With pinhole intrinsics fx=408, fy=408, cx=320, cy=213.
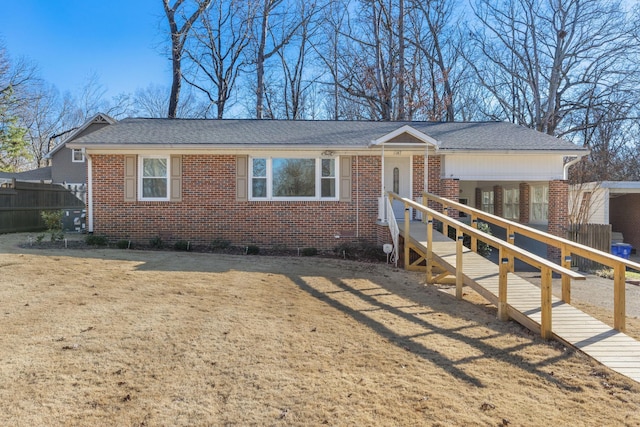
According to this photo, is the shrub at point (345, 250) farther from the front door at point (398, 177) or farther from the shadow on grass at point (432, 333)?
the shadow on grass at point (432, 333)

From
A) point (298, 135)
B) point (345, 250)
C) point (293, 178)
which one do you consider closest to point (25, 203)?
point (293, 178)

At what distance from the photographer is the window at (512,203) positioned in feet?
50.4

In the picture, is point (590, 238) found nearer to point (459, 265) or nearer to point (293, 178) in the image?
point (459, 265)

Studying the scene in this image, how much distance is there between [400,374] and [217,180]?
8.56m

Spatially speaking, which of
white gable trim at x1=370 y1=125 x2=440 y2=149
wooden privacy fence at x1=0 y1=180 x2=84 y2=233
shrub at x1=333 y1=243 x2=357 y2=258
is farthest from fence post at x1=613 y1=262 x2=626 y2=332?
wooden privacy fence at x1=0 y1=180 x2=84 y2=233

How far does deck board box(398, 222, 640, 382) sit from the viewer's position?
4035mm

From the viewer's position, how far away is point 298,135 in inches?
468

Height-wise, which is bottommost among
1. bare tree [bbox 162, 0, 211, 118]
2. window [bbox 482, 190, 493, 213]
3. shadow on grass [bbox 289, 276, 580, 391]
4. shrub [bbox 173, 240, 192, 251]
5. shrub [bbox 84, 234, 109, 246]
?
shadow on grass [bbox 289, 276, 580, 391]

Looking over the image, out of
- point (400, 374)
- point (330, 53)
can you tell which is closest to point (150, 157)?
point (400, 374)

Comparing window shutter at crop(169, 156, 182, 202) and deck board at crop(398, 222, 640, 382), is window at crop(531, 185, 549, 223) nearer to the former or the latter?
deck board at crop(398, 222, 640, 382)

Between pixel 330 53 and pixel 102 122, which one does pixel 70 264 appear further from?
pixel 330 53

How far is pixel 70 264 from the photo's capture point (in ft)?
25.9

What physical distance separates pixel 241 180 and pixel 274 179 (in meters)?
0.89

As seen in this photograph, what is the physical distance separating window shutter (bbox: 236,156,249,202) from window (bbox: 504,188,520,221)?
10198 mm
